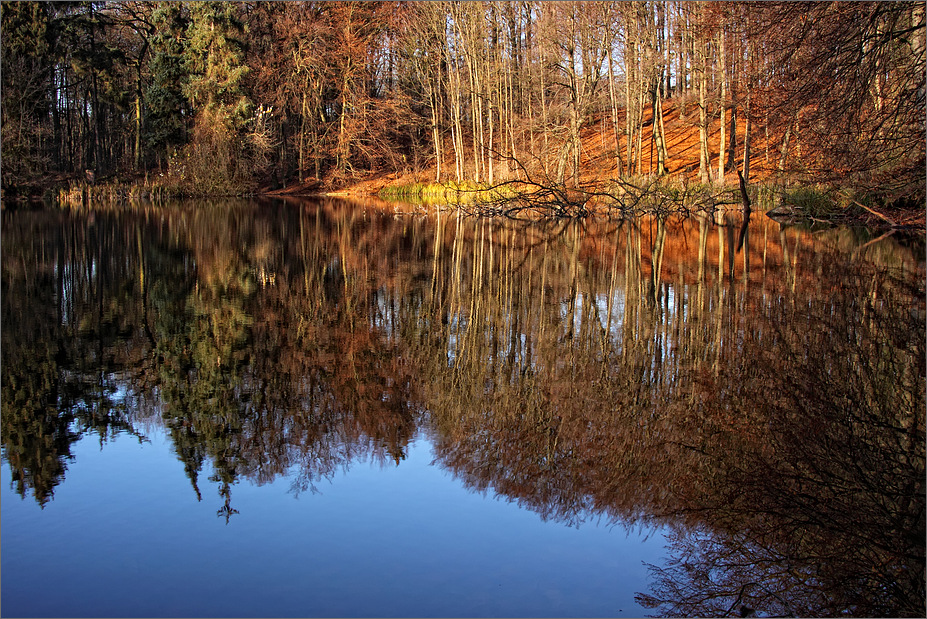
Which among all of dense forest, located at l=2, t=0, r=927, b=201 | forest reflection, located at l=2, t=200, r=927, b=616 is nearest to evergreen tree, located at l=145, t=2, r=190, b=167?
dense forest, located at l=2, t=0, r=927, b=201

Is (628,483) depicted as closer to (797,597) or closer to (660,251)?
(797,597)

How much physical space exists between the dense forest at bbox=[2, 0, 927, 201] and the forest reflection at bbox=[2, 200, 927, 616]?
1511 cm

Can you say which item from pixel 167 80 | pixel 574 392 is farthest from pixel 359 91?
pixel 574 392

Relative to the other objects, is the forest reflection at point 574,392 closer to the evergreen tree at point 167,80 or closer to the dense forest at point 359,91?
the dense forest at point 359,91

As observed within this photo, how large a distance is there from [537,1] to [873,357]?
27225mm

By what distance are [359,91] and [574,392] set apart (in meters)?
40.1

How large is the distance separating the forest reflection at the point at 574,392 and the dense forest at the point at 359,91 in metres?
15.1

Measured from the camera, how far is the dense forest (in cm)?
2780

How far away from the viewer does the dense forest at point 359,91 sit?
2780 centimetres

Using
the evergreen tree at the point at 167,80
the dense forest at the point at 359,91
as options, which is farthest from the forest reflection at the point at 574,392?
the evergreen tree at the point at 167,80

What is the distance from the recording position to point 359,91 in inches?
1725

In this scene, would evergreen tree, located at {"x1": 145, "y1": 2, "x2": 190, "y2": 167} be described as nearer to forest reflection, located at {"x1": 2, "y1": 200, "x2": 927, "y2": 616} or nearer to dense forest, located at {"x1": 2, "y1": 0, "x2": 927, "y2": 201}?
dense forest, located at {"x1": 2, "y1": 0, "x2": 927, "y2": 201}

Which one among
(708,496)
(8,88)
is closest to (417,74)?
(8,88)

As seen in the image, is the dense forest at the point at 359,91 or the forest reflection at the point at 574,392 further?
the dense forest at the point at 359,91
